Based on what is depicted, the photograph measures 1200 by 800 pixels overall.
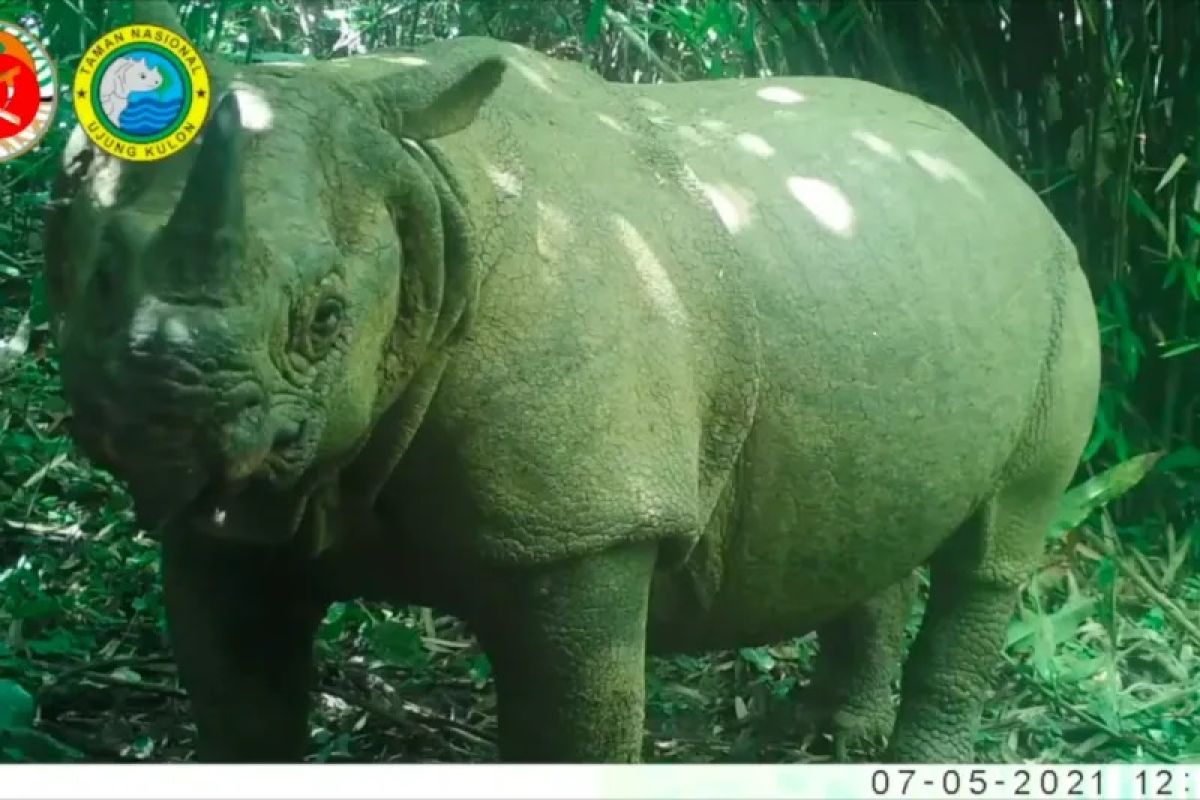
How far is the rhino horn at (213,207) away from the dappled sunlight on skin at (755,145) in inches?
21.0

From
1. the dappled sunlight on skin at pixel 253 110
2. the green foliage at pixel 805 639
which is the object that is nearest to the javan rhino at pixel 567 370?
the dappled sunlight on skin at pixel 253 110

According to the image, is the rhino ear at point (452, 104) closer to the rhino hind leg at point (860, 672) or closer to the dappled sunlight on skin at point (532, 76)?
the dappled sunlight on skin at point (532, 76)

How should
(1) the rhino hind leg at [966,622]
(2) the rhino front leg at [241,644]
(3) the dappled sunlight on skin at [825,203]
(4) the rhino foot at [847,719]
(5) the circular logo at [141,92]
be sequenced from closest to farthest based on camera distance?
(5) the circular logo at [141,92]
(2) the rhino front leg at [241,644]
(3) the dappled sunlight on skin at [825,203]
(1) the rhino hind leg at [966,622]
(4) the rhino foot at [847,719]

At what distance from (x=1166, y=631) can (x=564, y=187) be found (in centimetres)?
81

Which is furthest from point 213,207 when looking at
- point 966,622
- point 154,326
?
point 966,622

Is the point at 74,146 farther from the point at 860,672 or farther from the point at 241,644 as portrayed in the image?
the point at 860,672

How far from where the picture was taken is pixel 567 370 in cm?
108

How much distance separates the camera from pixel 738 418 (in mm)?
1221

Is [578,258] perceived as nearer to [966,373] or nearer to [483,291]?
[483,291]

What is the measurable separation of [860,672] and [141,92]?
0.97 m

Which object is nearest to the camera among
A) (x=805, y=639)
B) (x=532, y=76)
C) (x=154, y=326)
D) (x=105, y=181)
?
(x=154, y=326)

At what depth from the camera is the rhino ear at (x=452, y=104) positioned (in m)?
1.00

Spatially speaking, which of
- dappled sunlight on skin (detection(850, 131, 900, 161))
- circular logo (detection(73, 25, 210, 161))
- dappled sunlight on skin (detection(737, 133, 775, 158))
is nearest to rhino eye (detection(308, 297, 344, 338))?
circular logo (detection(73, 25, 210, 161))

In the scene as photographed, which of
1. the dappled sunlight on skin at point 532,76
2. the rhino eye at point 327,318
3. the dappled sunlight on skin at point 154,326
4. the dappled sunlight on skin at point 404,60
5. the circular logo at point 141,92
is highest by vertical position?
the circular logo at point 141,92
